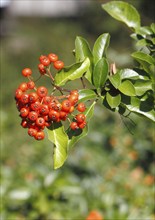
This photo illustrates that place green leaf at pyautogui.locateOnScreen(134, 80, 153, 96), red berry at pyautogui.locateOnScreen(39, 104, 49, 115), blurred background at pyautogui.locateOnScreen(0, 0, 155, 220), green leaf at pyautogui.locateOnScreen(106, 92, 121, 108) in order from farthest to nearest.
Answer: blurred background at pyautogui.locateOnScreen(0, 0, 155, 220), green leaf at pyautogui.locateOnScreen(134, 80, 153, 96), green leaf at pyautogui.locateOnScreen(106, 92, 121, 108), red berry at pyautogui.locateOnScreen(39, 104, 49, 115)

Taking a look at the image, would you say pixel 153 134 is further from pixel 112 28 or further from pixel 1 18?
pixel 1 18

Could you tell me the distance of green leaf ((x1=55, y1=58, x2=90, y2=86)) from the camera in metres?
1.70

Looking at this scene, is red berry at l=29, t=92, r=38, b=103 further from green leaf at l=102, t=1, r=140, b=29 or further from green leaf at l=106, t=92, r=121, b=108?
green leaf at l=102, t=1, r=140, b=29

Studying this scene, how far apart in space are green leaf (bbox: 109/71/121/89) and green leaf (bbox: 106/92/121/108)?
0.17 ft

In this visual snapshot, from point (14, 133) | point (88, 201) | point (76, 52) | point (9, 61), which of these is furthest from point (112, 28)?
point (76, 52)

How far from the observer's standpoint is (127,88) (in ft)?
5.60

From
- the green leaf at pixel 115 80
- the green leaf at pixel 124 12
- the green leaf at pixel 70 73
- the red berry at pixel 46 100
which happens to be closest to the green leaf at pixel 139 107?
the green leaf at pixel 115 80

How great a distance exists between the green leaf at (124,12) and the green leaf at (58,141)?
0.66 m

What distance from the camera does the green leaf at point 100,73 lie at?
175 cm

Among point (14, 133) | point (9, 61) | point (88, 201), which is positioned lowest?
point (9, 61)

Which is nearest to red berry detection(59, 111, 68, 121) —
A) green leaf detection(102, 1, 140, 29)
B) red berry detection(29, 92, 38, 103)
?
red berry detection(29, 92, 38, 103)

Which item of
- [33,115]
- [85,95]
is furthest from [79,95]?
[33,115]

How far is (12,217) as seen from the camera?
322cm

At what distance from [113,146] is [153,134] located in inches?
16.0
